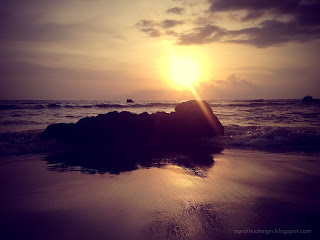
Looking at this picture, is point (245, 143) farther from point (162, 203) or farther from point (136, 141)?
point (162, 203)

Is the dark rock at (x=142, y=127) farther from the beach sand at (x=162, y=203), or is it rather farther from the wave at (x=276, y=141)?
→ the beach sand at (x=162, y=203)

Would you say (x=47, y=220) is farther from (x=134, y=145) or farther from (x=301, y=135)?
(x=301, y=135)

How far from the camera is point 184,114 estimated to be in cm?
1156

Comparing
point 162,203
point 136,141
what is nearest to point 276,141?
point 136,141

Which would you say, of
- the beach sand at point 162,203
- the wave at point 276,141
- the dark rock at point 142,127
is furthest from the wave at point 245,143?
the beach sand at point 162,203

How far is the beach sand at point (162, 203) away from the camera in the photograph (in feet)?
9.33

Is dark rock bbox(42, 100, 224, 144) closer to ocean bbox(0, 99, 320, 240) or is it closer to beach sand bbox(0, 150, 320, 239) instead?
ocean bbox(0, 99, 320, 240)

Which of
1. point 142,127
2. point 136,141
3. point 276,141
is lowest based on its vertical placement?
point 136,141

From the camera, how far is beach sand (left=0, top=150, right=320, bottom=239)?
2.84 meters

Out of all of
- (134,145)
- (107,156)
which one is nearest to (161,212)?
(107,156)

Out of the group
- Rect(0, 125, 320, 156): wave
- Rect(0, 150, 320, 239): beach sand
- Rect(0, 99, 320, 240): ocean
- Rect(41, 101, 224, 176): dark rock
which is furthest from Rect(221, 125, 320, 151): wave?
Rect(0, 150, 320, 239): beach sand

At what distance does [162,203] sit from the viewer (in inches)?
143

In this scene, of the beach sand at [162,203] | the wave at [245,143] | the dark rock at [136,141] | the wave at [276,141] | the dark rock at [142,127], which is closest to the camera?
the beach sand at [162,203]

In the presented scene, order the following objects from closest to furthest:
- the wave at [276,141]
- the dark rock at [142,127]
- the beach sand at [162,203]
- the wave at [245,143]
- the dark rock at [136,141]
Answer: the beach sand at [162,203], the dark rock at [136,141], the wave at [245,143], the wave at [276,141], the dark rock at [142,127]
